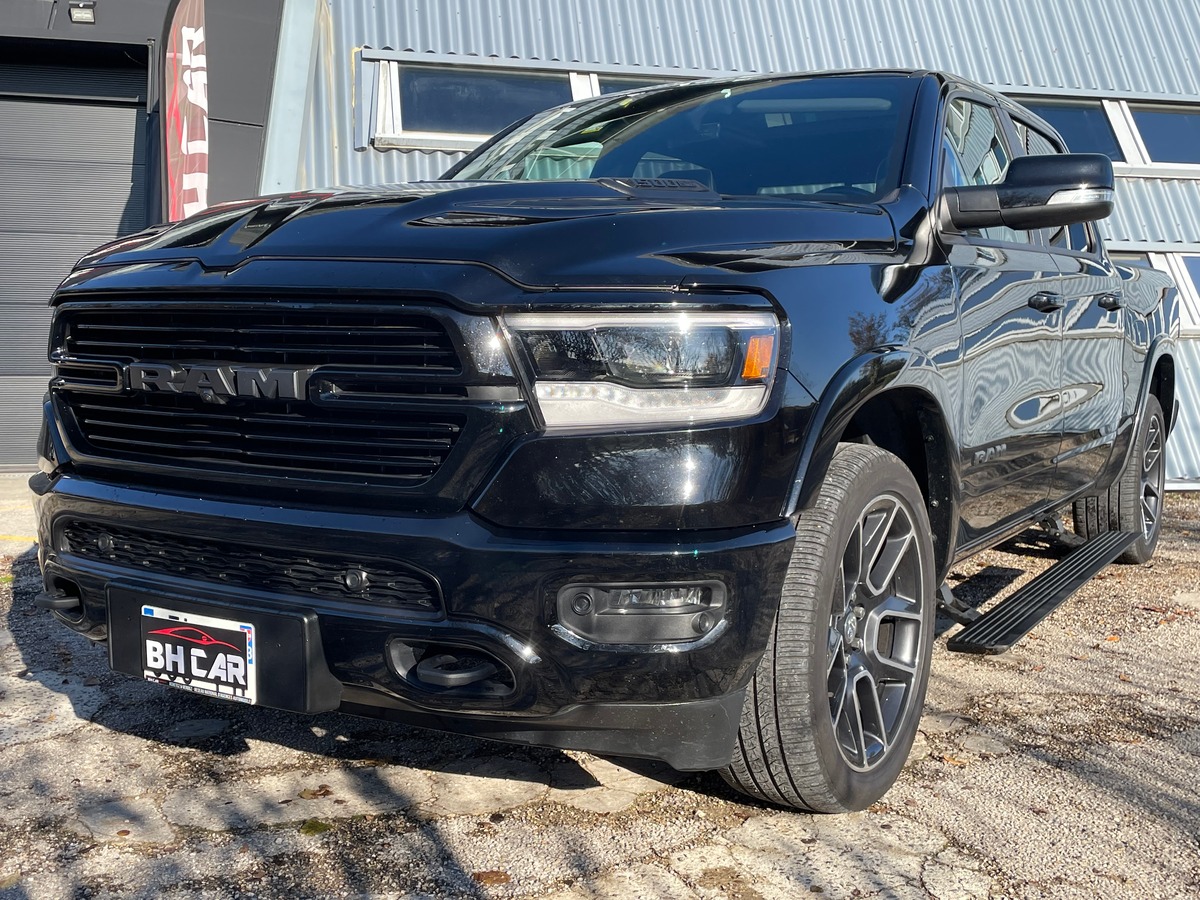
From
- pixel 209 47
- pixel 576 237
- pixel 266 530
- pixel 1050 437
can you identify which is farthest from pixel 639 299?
pixel 209 47

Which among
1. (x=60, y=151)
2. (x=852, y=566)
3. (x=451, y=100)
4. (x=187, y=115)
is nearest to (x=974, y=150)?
(x=852, y=566)

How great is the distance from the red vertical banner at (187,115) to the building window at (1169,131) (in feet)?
23.8

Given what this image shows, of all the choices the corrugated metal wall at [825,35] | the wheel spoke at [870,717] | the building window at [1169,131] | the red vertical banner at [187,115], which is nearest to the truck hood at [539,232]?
the wheel spoke at [870,717]

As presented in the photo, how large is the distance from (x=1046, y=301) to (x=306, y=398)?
2465mm

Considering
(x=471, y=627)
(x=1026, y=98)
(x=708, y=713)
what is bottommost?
(x=708, y=713)

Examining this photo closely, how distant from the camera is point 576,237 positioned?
2.21 m

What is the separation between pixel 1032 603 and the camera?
361 cm

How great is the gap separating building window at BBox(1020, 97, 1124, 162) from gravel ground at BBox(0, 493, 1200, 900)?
683 cm

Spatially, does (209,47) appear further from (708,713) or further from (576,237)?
(708,713)

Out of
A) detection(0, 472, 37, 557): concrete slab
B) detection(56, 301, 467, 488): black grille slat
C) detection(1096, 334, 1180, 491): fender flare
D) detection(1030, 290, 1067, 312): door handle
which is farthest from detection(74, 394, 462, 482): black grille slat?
detection(1096, 334, 1180, 491): fender flare

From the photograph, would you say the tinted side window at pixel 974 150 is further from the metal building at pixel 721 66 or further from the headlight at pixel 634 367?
the metal building at pixel 721 66

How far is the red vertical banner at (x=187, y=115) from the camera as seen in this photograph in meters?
7.85

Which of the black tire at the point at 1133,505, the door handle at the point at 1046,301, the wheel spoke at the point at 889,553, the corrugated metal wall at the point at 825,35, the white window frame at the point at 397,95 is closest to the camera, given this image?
the wheel spoke at the point at 889,553

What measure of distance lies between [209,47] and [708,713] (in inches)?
298
